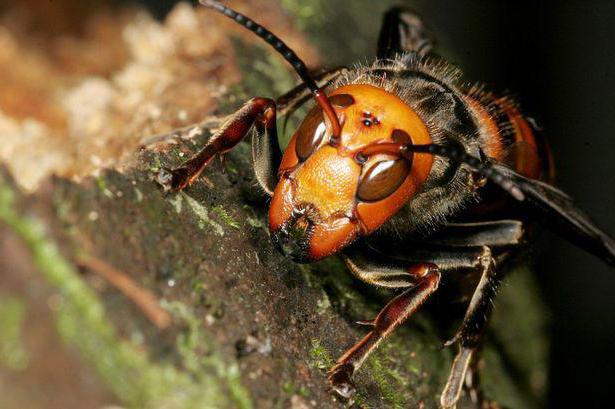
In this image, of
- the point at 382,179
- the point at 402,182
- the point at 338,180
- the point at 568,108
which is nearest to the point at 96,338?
the point at 338,180

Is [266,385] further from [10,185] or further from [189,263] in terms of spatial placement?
[10,185]

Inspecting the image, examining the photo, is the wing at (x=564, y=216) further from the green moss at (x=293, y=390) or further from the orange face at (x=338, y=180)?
the green moss at (x=293, y=390)

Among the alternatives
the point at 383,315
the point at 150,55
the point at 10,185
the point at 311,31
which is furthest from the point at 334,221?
the point at 311,31

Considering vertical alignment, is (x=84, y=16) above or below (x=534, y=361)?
above

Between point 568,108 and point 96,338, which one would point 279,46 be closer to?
point 96,338

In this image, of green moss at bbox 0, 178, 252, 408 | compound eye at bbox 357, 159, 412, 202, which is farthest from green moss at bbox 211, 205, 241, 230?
green moss at bbox 0, 178, 252, 408

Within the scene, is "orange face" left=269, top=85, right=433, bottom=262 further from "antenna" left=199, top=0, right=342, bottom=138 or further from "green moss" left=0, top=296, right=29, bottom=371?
"green moss" left=0, top=296, right=29, bottom=371

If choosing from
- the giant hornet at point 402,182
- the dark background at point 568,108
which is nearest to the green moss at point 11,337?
the giant hornet at point 402,182
